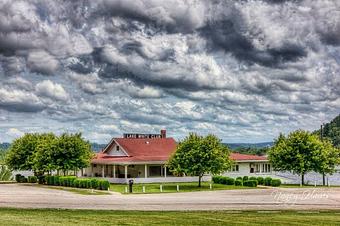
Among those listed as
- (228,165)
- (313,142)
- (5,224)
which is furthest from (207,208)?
(313,142)

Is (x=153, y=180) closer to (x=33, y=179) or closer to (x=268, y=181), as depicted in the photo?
(x=268, y=181)

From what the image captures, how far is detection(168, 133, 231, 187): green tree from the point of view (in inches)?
2296

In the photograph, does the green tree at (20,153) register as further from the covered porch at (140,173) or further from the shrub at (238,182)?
the shrub at (238,182)

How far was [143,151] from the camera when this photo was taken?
74.3 m

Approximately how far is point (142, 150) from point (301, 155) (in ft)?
72.4

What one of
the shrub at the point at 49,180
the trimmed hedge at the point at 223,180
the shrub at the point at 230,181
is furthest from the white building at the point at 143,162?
the shrub at the point at 230,181

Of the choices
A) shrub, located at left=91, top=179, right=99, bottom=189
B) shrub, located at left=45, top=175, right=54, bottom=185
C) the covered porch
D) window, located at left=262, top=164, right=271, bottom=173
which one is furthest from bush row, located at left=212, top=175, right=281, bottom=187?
shrub, located at left=45, top=175, right=54, bottom=185

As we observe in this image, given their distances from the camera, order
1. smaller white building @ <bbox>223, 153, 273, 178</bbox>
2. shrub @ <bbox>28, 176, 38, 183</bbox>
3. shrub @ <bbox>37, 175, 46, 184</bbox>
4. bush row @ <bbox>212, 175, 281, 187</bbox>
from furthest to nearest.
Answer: smaller white building @ <bbox>223, 153, 273, 178</bbox>
shrub @ <bbox>28, 176, 38, 183</bbox>
shrub @ <bbox>37, 175, 46, 184</bbox>
bush row @ <bbox>212, 175, 281, 187</bbox>

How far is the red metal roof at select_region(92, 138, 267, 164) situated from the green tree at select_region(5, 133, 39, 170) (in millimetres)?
9223

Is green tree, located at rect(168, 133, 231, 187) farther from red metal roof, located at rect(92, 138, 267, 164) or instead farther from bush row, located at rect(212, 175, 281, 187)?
red metal roof, located at rect(92, 138, 267, 164)

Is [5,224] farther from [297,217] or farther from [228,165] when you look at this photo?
[228,165]

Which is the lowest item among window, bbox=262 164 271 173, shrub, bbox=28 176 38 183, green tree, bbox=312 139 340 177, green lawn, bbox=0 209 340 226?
shrub, bbox=28 176 38 183

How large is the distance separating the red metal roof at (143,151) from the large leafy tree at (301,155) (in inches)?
415

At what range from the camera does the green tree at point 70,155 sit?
67125mm
